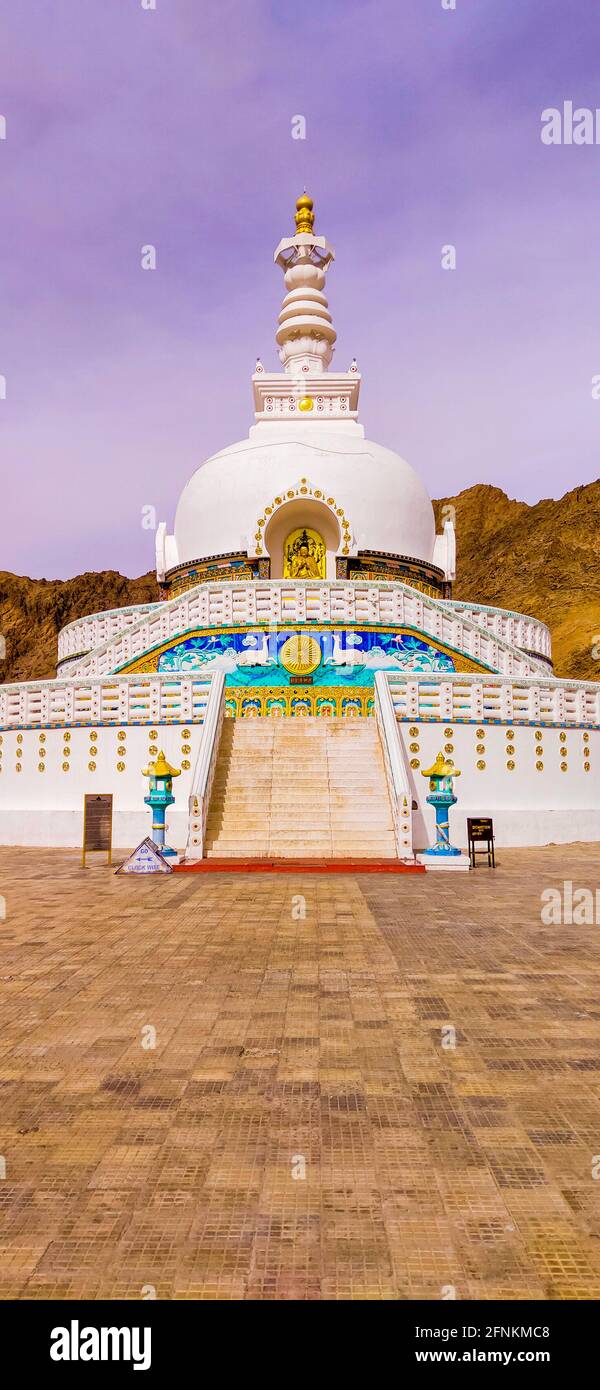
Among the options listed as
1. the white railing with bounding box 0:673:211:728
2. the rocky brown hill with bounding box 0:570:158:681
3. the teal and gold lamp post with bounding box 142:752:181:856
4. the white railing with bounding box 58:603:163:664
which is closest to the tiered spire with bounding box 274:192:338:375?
the white railing with bounding box 58:603:163:664

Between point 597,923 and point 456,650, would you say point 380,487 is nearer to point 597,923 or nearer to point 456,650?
point 456,650

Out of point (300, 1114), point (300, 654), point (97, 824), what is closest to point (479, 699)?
point (300, 654)

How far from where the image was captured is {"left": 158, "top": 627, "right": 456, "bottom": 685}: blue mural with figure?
18.6 m

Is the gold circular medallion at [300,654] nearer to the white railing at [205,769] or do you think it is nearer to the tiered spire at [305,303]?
the white railing at [205,769]

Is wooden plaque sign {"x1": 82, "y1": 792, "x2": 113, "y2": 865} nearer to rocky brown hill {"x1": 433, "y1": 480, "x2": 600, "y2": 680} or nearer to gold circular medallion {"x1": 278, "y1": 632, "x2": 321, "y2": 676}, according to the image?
gold circular medallion {"x1": 278, "y1": 632, "x2": 321, "y2": 676}

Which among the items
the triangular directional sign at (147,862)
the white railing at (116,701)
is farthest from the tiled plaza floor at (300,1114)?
the white railing at (116,701)

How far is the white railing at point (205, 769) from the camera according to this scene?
43.4 feet

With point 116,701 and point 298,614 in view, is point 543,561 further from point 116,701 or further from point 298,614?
point 116,701

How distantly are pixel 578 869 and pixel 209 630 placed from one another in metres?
10.6

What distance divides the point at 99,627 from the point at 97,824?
1463cm

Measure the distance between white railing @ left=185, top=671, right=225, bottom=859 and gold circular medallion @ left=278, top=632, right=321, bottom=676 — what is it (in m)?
1.92

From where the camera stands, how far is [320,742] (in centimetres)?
1631

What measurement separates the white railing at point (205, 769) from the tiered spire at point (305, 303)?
1957 centimetres
